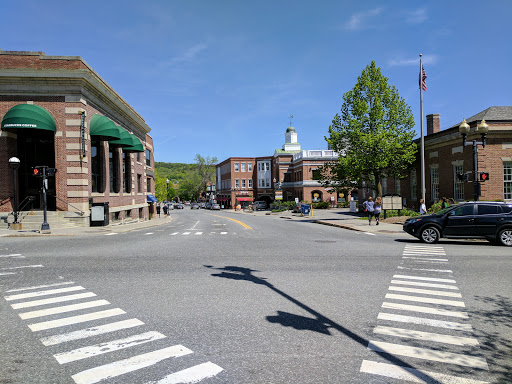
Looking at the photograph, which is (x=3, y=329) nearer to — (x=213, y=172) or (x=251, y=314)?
(x=251, y=314)

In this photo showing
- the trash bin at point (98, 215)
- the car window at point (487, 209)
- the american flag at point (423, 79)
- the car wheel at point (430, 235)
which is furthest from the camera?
the american flag at point (423, 79)

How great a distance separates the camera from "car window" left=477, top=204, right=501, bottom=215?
49.5 ft

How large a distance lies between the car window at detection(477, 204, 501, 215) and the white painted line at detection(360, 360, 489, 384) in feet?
42.8

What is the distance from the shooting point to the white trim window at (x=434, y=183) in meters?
30.9

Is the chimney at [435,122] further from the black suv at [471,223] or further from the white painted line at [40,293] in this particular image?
the white painted line at [40,293]

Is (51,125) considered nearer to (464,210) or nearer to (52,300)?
(52,300)

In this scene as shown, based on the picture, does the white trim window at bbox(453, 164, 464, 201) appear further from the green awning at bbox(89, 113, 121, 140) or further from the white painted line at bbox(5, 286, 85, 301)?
the white painted line at bbox(5, 286, 85, 301)

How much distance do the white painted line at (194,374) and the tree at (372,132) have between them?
27.0 meters

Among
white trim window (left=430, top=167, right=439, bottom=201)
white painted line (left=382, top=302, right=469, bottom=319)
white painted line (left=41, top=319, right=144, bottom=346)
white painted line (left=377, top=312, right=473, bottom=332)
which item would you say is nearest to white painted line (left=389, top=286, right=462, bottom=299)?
white painted line (left=382, top=302, right=469, bottom=319)

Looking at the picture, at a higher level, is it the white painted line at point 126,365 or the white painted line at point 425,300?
the white painted line at point 126,365

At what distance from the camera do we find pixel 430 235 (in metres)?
15.9

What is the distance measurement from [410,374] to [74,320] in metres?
4.89

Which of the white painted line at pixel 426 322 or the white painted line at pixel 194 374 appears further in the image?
the white painted line at pixel 426 322

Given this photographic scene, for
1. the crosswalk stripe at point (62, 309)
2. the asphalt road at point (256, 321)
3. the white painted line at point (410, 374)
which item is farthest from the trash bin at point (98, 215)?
the white painted line at point (410, 374)
